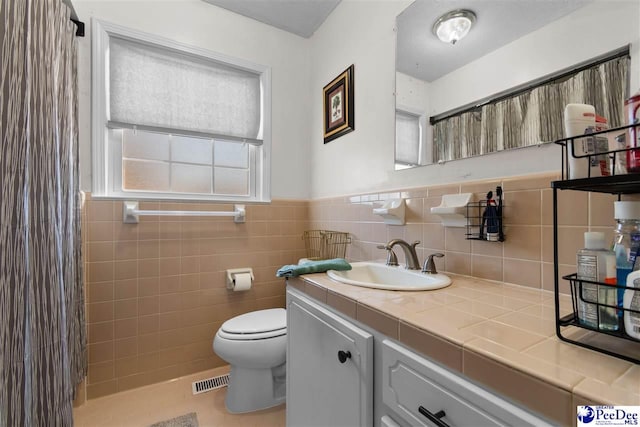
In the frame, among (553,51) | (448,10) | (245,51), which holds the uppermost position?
(245,51)

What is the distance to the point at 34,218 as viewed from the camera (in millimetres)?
813

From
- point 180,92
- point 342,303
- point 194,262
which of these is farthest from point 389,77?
point 194,262

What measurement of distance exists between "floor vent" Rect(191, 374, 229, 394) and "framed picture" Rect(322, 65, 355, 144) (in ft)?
5.57

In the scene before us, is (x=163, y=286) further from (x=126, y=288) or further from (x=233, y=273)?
(x=233, y=273)

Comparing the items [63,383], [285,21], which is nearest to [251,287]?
[63,383]

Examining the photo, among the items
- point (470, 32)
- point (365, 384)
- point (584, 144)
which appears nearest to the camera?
point (584, 144)

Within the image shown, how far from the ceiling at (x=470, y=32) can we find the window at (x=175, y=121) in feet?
3.51

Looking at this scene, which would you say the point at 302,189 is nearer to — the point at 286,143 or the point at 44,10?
the point at 286,143

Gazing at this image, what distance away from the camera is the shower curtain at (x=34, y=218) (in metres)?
0.69

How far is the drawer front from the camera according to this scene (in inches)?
18.0

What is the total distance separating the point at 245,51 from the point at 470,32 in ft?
4.88

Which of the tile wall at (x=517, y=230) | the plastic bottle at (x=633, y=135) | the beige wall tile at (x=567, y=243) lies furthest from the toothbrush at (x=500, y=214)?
the plastic bottle at (x=633, y=135)

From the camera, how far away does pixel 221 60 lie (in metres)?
1.89

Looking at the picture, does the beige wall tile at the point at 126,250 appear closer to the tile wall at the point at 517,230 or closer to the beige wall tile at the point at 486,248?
the tile wall at the point at 517,230
